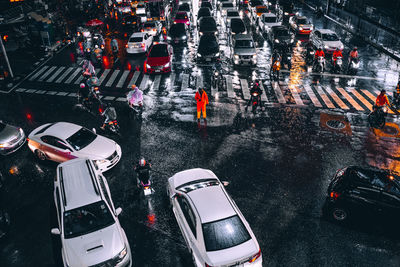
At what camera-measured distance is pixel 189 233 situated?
347 inches

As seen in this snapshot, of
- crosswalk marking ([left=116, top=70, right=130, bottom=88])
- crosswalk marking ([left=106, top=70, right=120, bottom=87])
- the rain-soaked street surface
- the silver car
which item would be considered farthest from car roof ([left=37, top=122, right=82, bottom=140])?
crosswalk marking ([left=106, top=70, right=120, bottom=87])

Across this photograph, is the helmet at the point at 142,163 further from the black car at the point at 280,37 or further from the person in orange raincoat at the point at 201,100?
the black car at the point at 280,37

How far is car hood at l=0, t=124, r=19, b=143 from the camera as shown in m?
14.0

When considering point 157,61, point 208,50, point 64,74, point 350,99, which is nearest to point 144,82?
point 157,61

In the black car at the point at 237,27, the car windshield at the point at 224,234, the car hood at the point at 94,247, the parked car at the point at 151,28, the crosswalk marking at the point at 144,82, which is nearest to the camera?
the car windshield at the point at 224,234

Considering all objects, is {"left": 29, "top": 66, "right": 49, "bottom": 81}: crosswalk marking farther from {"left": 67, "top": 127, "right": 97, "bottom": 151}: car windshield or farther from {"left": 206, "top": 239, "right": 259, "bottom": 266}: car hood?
{"left": 206, "top": 239, "right": 259, "bottom": 266}: car hood

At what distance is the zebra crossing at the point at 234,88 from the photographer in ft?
60.5

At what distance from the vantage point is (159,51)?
23.1 metres

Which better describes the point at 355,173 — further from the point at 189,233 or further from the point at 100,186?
the point at 100,186

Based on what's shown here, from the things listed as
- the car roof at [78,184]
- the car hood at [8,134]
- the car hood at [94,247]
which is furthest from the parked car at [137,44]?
the car hood at [94,247]

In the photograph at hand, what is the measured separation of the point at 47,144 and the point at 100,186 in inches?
166

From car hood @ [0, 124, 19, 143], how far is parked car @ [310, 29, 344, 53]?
22206mm

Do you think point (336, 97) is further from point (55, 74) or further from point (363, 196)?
point (55, 74)

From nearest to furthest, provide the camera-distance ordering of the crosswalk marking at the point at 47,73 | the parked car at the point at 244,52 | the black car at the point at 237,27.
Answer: the crosswalk marking at the point at 47,73 < the parked car at the point at 244,52 < the black car at the point at 237,27
